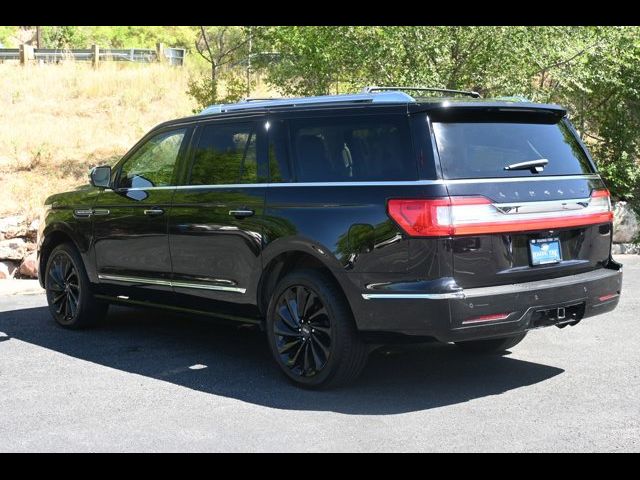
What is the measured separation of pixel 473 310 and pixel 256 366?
2.12 metres

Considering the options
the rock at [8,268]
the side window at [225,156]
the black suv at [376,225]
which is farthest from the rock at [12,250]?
the side window at [225,156]

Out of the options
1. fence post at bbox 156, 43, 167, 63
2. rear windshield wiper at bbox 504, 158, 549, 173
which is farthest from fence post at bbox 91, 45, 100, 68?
rear windshield wiper at bbox 504, 158, 549, 173

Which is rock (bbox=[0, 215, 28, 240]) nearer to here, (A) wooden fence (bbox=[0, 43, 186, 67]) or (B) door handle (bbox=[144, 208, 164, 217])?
(B) door handle (bbox=[144, 208, 164, 217])

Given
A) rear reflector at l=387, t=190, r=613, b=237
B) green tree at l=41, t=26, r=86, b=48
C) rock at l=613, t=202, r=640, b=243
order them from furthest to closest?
green tree at l=41, t=26, r=86, b=48 → rock at l=613, t=202, r=640, b=243 → rear reflector at l=387, t=190, r=613, b=237

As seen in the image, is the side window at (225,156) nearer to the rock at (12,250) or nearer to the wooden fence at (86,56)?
the rock at (12,250)

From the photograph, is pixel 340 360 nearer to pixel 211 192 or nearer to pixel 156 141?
pixel 211 192

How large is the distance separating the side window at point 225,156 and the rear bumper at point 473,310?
155 centimetres

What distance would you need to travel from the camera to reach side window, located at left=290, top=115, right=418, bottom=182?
6016 millimetres

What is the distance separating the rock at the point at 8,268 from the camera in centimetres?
1377

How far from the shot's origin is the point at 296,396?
6355 mm

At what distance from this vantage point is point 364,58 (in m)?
15.5

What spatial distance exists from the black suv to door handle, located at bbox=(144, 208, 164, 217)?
0.01 meters

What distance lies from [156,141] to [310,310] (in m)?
2.43
